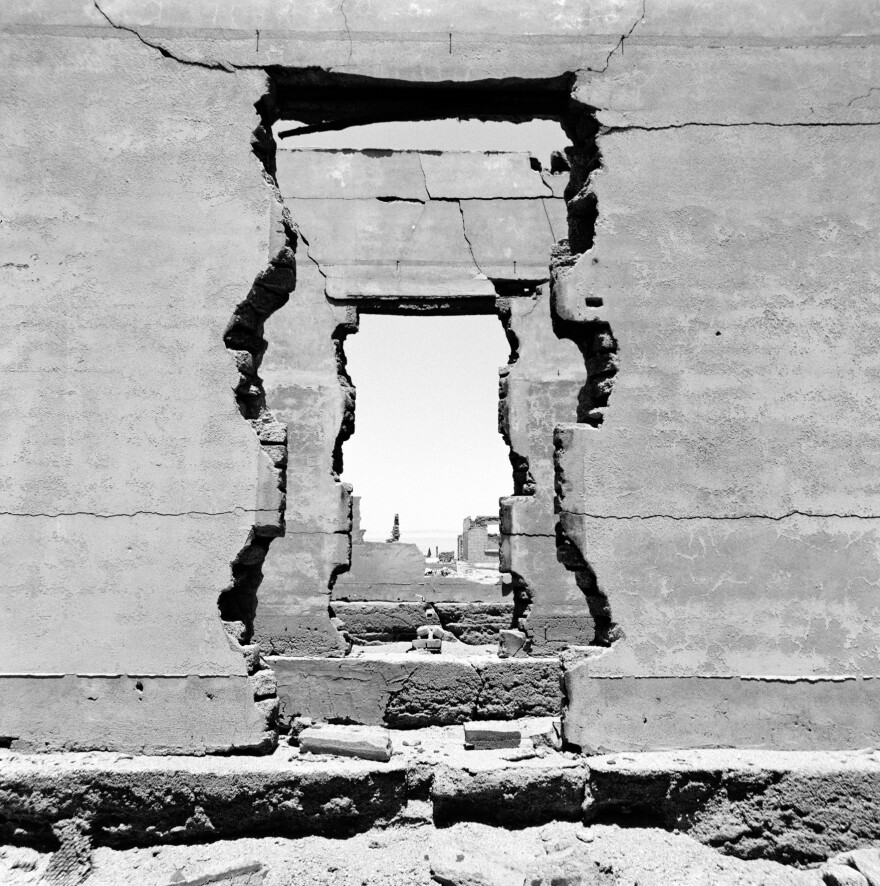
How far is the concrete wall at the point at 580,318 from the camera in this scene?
3506mm

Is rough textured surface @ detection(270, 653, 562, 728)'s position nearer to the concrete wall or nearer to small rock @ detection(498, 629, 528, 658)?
the concrete wall

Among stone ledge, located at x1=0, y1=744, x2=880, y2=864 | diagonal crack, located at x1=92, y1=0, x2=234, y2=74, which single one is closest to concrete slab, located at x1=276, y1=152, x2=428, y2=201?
diagonal crack, located at x1=92, y1=0, x2=234, y2=74

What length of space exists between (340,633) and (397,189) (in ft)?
16.3

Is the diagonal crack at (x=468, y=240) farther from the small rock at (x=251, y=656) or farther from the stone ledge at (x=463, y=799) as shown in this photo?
the stone ledge at (x=463, y=799)

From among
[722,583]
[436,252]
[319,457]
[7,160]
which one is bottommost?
[722,583]

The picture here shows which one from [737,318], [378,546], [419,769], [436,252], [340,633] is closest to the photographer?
[419,769]

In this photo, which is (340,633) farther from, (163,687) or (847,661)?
(847,661)

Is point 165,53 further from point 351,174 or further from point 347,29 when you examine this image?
point 351,174

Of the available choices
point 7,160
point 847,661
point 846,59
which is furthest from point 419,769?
point 846,59

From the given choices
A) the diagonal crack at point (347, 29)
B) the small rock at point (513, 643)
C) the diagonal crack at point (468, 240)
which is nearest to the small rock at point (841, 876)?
the diagonal crack at point (347, 29)

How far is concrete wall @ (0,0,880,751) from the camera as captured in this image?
11.5 feet

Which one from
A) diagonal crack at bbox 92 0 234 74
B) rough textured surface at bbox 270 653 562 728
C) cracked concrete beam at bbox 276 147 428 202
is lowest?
rough textured surface at bbox 270 653 562 728

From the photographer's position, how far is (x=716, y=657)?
3521 mm

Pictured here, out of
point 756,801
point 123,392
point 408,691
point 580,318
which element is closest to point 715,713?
point 756,801
